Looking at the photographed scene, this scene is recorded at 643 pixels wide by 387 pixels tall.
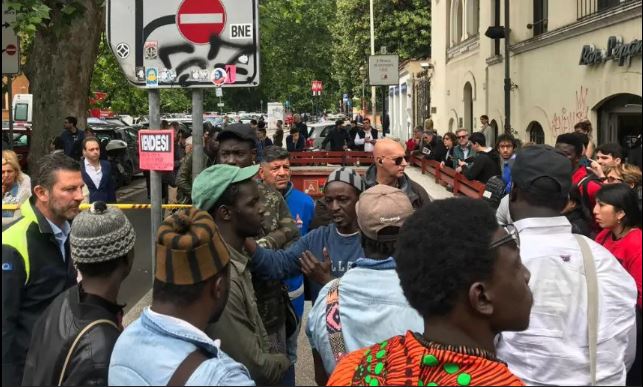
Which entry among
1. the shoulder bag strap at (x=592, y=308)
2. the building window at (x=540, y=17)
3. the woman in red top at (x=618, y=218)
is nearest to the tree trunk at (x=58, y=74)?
the building window at (x=540, y=17)

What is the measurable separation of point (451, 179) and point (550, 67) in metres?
3.50

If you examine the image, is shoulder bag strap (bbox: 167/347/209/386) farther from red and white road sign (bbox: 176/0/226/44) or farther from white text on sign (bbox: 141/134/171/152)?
red and white road sign (bbox: 176/0/226/44)

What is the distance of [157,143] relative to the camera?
525 cm

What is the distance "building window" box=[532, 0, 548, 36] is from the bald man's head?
1376 centimetres

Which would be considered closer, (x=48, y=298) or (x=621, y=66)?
(x=48, y=298)

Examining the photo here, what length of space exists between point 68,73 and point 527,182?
15743 millimetres

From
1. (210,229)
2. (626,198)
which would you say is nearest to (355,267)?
(210,229)

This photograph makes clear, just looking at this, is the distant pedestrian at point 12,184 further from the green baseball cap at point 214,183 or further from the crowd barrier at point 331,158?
the crowd barrier at point 331,158

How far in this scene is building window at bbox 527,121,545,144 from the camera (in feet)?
57.0

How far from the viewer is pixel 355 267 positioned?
2.94 meters

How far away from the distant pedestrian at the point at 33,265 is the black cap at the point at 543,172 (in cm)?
224

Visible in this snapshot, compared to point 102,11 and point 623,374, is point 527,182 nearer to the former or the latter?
point 623,374

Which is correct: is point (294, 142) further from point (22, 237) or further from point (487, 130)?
point (22, 237)

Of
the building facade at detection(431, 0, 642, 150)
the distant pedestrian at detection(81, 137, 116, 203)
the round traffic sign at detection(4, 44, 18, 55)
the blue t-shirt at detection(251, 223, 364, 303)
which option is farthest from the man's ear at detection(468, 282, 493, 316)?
the round traffic sign at detection(4, 44, 18, 55)
